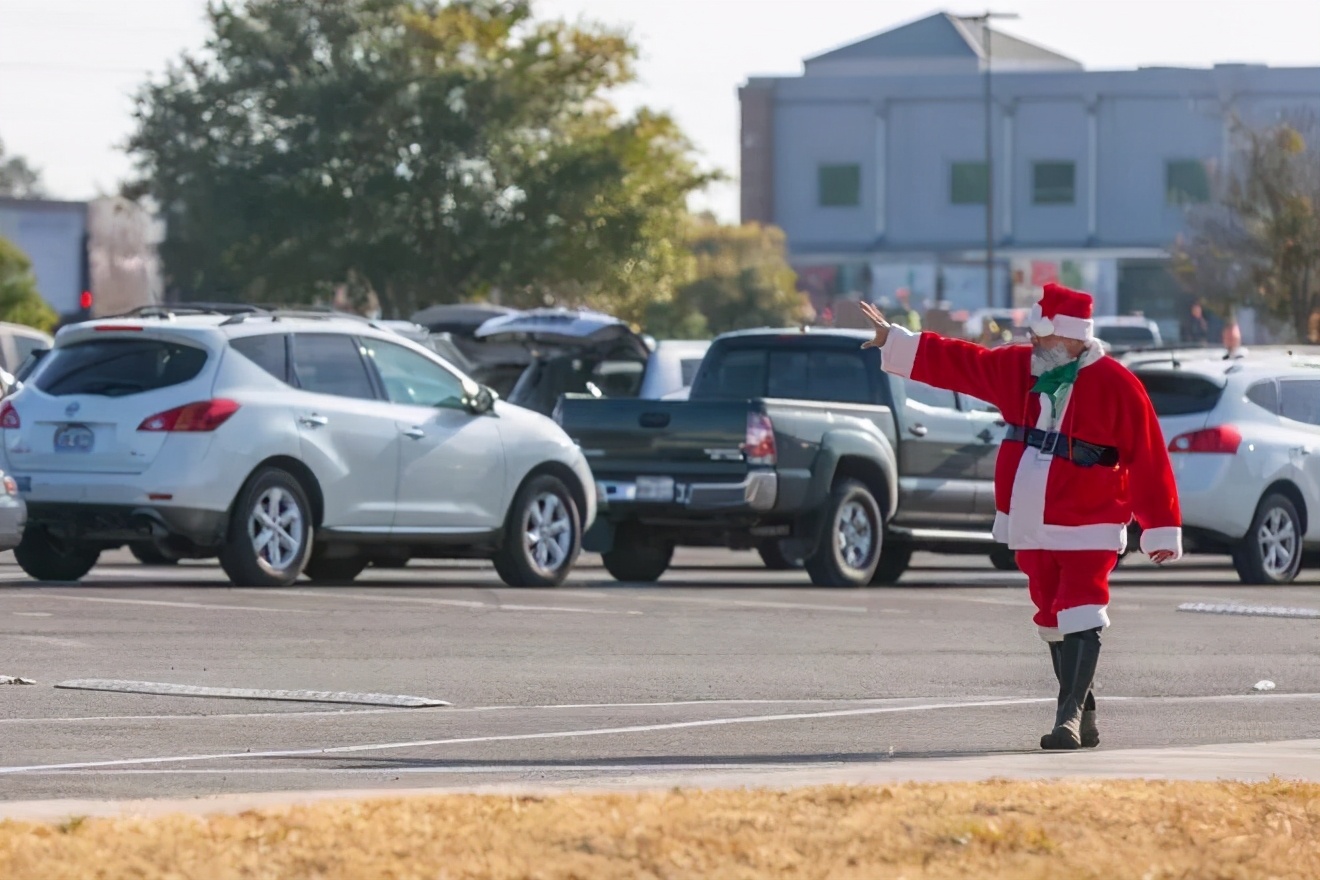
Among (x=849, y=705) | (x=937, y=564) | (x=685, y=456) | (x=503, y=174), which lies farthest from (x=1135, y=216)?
(x=849, y=705)

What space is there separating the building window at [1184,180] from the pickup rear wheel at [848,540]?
65178 millimetres

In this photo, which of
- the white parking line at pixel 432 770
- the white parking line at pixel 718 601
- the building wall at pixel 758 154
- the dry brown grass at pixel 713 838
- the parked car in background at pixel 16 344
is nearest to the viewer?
the dry brown grass at pixel 713 838

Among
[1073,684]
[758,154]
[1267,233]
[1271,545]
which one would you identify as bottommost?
[1271,545]

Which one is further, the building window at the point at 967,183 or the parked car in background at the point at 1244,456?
the building window at the point at 967,183

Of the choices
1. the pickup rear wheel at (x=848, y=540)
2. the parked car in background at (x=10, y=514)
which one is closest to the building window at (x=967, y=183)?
the pickup rear wheel at (x=848, y=540)

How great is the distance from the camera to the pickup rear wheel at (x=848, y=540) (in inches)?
754

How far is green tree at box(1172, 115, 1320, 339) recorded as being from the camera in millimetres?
45844

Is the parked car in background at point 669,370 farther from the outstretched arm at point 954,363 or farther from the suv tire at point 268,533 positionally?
the outstretched arm at point 954,363

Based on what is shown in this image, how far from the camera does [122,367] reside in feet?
55.3

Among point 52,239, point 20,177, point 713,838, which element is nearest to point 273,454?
point 713,838

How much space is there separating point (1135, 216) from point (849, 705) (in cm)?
7761

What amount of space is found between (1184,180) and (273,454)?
7149cm

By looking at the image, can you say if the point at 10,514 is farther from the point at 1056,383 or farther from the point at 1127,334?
the point at 1127,334

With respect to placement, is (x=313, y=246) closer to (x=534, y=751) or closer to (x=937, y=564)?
(x=937, y=564)
